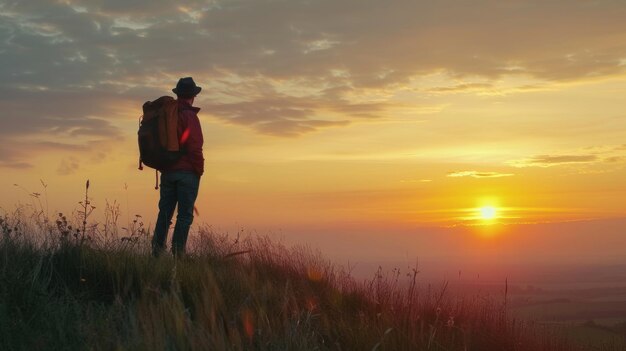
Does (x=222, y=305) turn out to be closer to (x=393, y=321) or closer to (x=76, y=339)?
(x=76, y=339)

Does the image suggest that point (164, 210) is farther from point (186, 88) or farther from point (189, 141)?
point (186, 88)

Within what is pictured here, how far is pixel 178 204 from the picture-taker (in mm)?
8859

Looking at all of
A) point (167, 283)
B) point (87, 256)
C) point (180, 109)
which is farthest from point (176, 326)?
point (180, 109)

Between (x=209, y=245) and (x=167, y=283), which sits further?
(x=209, y=245)

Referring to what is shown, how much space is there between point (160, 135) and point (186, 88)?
709 millimetres

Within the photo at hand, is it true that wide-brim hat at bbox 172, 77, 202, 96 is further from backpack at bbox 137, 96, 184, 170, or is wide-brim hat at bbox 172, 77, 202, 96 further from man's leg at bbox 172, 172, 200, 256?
man's leg at bbox 172, 172, 200, 256

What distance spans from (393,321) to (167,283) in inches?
87.7

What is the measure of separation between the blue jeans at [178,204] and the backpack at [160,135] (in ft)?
0.73

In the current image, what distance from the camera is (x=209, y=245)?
9.25 m

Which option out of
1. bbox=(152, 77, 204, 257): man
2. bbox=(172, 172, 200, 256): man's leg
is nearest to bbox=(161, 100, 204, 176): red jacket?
bbox=(152, 77, 204, 257): man

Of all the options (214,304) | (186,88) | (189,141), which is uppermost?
(186,88)

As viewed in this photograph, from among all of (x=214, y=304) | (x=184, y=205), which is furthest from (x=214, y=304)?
(x=184, y=205)

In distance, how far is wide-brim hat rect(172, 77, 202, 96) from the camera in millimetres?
8883

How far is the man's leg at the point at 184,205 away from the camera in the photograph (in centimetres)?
873
